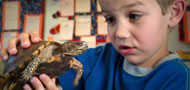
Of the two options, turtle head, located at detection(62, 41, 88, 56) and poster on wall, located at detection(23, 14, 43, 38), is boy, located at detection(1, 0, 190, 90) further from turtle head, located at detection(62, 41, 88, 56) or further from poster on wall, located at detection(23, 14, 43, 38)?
poster on wall, located at detection(23, 14, 43, 38)

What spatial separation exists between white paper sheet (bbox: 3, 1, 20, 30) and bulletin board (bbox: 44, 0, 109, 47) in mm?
431

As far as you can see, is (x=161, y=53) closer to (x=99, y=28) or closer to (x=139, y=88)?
(x=139, y=88)

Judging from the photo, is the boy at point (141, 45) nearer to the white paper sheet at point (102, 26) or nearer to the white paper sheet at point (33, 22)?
the white paper sheet at point (102, 26)

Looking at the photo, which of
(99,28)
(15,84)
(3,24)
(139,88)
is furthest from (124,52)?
(3,24)

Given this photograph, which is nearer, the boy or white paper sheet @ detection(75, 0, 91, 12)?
the boy

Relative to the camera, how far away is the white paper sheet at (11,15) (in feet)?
6.55

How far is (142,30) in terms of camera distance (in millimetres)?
485

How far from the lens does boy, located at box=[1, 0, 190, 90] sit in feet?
1.58

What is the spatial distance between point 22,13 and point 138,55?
6.29 ft

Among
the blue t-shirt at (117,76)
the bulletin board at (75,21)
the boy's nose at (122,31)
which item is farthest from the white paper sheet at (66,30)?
the boy's nose at (122,31)

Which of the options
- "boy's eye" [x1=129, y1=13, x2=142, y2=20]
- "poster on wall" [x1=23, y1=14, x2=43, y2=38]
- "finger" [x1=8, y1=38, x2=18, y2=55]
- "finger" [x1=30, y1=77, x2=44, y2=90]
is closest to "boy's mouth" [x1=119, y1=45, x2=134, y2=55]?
"boy's eye" [x1=129, y1=13, x2=142, y2=20]

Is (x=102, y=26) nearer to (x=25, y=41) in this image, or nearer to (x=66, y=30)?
(x=66, y=30)

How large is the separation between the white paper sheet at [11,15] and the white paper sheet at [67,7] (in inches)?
25.7

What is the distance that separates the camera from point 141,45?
20.0 inches
